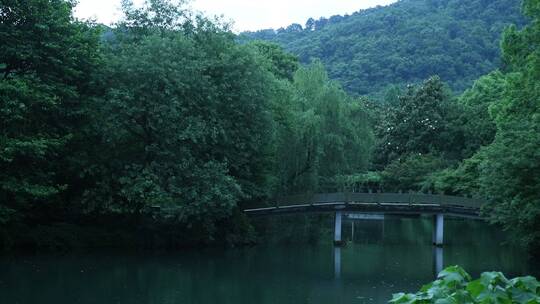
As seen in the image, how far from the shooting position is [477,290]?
4250mm

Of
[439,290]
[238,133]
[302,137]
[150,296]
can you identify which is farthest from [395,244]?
[439,290]

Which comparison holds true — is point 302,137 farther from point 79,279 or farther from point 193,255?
point 79,279

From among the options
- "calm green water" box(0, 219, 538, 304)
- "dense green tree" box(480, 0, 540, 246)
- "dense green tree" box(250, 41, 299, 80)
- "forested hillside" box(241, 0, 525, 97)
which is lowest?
"calm green water" box(0, 219, 538, 304)

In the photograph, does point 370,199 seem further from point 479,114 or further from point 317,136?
point 479,114

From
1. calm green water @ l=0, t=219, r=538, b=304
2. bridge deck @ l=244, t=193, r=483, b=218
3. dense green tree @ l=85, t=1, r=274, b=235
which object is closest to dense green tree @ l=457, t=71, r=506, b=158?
bridge deck @ l=244, t=193, r=483, b=218

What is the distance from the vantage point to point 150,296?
1791cm

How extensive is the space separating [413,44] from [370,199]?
76011mm

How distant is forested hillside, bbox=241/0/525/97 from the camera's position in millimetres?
100438

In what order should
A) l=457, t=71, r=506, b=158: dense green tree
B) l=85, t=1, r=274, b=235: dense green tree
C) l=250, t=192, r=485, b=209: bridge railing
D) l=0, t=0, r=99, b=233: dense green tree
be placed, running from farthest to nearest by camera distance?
l=457, t=71, r=506, b=158: dense green tree → l=250, t=192, r=485, b=209: bridge railing → l=85, t=1, r=274, b=235: dense green tree → l=0, t=0, r=99, b=233: dense green tree

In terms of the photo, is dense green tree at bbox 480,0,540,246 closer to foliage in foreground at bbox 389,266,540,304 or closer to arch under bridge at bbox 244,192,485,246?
arch under bridge at bbox 244,192,485,246

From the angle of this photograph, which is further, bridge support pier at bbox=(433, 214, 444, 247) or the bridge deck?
bridge support pier at bbox=(433, 214, 444, 247)

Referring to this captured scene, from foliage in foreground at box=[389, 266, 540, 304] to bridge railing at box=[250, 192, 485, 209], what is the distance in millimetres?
28076

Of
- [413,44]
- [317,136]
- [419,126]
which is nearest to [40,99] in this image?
[317,136]

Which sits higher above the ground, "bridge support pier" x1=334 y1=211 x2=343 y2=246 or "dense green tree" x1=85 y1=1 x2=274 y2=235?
"dense green tree" x1=85 y1=1 x2=274 y2=235
